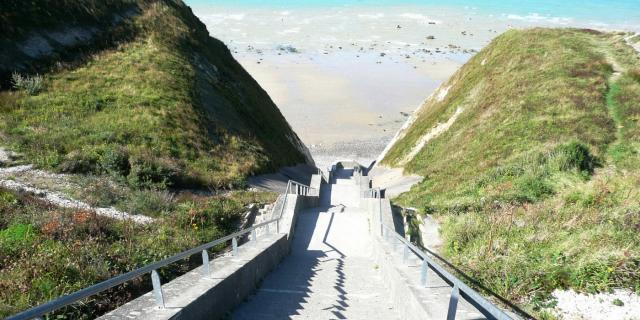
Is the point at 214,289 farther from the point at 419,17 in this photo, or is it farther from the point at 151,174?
the point at 419,17

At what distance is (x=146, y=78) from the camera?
1026 inches

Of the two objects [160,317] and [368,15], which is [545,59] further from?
[368,15]

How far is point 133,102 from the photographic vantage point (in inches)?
904

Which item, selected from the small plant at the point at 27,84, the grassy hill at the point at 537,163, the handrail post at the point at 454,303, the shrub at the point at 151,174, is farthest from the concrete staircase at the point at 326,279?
the small plant at the point at 27,84

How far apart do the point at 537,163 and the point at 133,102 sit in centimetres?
2035

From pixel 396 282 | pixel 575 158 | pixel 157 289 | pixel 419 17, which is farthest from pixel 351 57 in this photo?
pixel 157 289

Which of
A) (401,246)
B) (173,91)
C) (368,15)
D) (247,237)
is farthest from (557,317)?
(368,15)

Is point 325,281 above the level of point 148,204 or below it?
below

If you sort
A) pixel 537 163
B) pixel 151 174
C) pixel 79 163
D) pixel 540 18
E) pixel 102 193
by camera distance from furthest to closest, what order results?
pixel 540 18 → pixel 151 174 → pixel 537 163 → pixel 79 163 → pixel 102 193

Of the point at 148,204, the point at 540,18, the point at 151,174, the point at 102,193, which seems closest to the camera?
the point at 148,204

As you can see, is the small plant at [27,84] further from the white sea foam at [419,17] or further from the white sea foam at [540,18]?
the white sea foam at [540,18]

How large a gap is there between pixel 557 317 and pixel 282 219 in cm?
958

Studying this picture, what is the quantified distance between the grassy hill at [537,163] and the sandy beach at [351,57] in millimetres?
14402

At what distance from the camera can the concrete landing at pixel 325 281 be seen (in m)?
7.79
